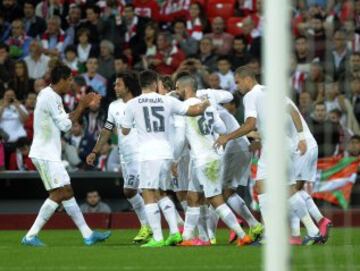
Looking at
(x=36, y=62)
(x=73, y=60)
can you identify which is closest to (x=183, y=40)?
(x=73, y=60)

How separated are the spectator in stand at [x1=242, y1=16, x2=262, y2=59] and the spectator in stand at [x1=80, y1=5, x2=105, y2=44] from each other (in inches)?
109

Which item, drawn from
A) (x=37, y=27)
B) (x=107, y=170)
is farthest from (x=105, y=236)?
(x=37, y=27)

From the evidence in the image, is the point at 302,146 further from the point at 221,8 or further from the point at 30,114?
the point at 221,8

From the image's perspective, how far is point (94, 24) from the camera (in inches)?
949

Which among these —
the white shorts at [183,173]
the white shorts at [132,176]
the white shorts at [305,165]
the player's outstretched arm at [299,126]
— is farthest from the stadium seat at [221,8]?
the player's outstretched arm at [299,126]

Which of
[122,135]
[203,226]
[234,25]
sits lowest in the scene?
[203,226]

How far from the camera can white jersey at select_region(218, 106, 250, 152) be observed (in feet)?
52.6

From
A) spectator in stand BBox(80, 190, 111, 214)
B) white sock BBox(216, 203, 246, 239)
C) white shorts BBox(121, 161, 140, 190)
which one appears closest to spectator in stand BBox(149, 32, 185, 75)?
spectator in stand BBox(80, 190, 111, 214)

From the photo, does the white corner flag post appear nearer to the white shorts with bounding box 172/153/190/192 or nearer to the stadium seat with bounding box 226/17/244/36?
the white shorts with bounding box 172/153/190/192

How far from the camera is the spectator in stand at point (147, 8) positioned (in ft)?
80.4

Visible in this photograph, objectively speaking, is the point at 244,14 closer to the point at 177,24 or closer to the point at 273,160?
the point at 177,24

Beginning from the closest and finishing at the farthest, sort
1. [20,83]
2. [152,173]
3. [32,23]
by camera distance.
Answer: [152,173]
[20,83]
[32,23]

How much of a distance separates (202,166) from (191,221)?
0.69 meters

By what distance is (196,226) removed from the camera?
15.6 meters
